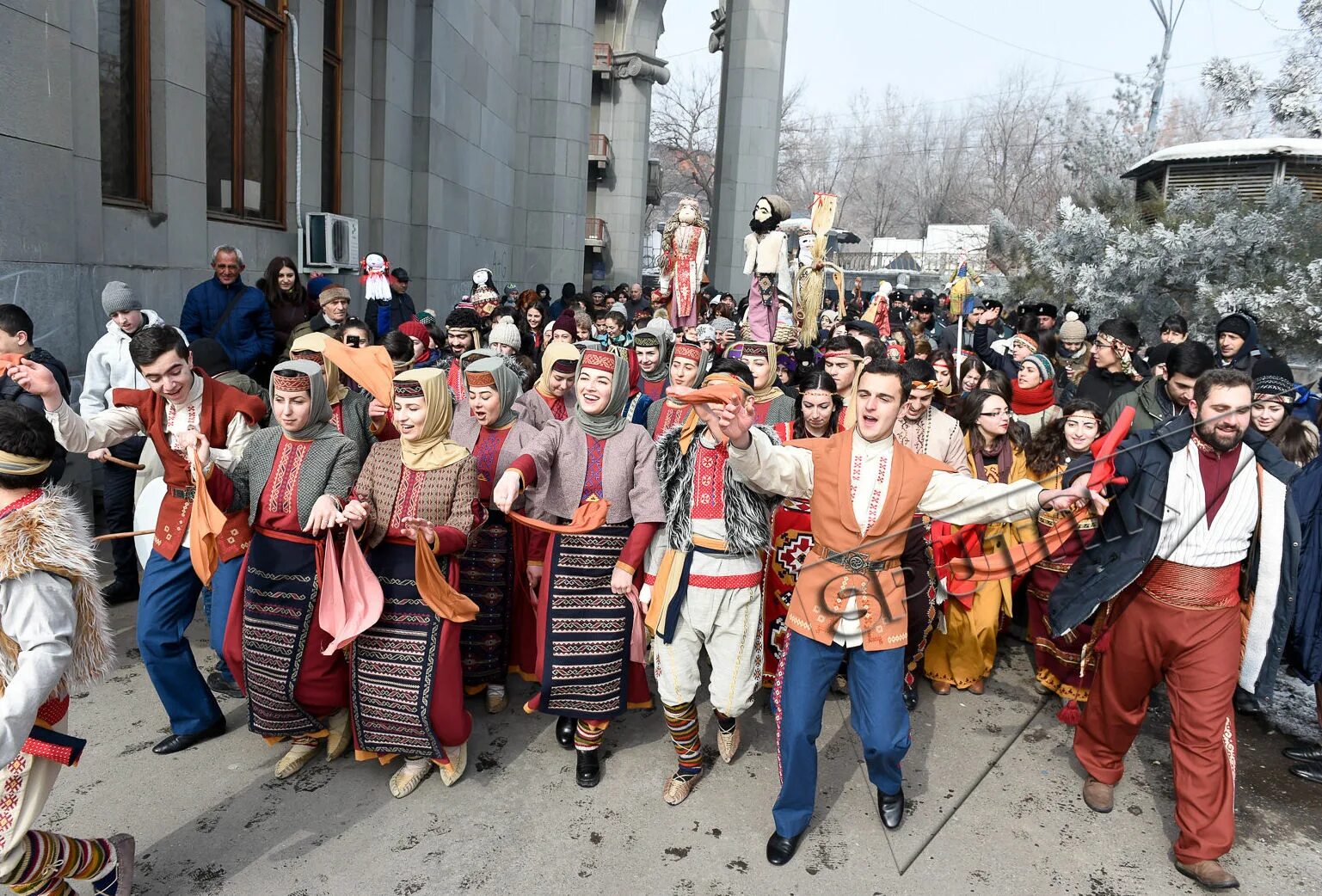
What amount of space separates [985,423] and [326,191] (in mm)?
9257

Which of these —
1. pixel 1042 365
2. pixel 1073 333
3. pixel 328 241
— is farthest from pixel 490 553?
pixel 328 241

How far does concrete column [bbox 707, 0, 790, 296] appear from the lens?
24812 millimetres

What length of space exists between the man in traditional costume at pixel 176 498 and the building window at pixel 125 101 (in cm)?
413

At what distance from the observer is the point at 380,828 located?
3611mm

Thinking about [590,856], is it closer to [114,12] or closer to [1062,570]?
[1062,570]

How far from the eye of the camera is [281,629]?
147 inches

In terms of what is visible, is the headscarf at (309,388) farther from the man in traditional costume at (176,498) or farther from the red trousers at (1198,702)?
the red trousers at (1198,702)

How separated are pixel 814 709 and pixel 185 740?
2.69 m

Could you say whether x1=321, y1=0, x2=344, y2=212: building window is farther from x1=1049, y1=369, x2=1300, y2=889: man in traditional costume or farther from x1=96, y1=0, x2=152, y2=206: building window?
x1=1049, y1=369, x2=1300, y2=889: man in traditional costume

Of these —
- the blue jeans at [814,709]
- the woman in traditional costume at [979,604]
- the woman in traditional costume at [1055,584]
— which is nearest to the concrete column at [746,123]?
the woman in traditional costume at [979,604]

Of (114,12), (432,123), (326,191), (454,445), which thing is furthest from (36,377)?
(432,123)

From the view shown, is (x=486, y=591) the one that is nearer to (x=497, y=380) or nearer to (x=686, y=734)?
(x=497, y=380)

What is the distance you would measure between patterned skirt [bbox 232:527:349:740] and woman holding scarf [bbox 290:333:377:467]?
753mm

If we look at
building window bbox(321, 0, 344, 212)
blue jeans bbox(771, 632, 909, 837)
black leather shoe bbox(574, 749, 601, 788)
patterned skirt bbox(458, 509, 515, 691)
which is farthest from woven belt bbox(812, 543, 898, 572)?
building window bbox(321, 0, 344, 212)
